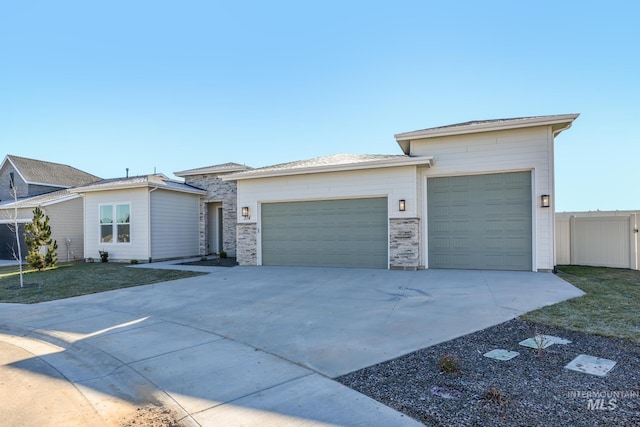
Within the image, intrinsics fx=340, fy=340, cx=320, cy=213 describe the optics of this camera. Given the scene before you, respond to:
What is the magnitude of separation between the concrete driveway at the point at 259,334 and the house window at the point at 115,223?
23.1ft

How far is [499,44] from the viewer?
1043 cm

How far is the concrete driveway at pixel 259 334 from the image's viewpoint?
301 centimetres

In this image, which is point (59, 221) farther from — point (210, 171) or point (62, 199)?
point (210, 171)

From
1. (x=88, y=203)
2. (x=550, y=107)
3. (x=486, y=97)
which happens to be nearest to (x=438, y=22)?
(x=486, y=97)

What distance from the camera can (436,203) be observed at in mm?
10977

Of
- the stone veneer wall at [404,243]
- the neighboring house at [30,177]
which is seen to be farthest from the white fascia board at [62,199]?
the stone veneer wall at [404,243]

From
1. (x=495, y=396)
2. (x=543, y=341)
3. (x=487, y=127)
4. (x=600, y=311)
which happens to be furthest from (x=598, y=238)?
(x=495, y=396)

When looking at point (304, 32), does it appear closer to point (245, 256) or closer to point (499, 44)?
point (499, 44)

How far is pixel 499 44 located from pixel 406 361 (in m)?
10.6

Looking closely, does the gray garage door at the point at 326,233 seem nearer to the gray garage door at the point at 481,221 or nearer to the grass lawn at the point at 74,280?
the gray garage door at the point at 481,221

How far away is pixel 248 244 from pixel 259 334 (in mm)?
8354

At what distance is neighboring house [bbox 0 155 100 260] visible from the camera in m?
16.0

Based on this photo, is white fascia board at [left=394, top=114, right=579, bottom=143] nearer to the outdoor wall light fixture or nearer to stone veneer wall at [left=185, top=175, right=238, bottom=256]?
the outdoor wall light fixture

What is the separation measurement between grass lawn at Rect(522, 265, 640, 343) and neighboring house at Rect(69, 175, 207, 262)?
13.9m
